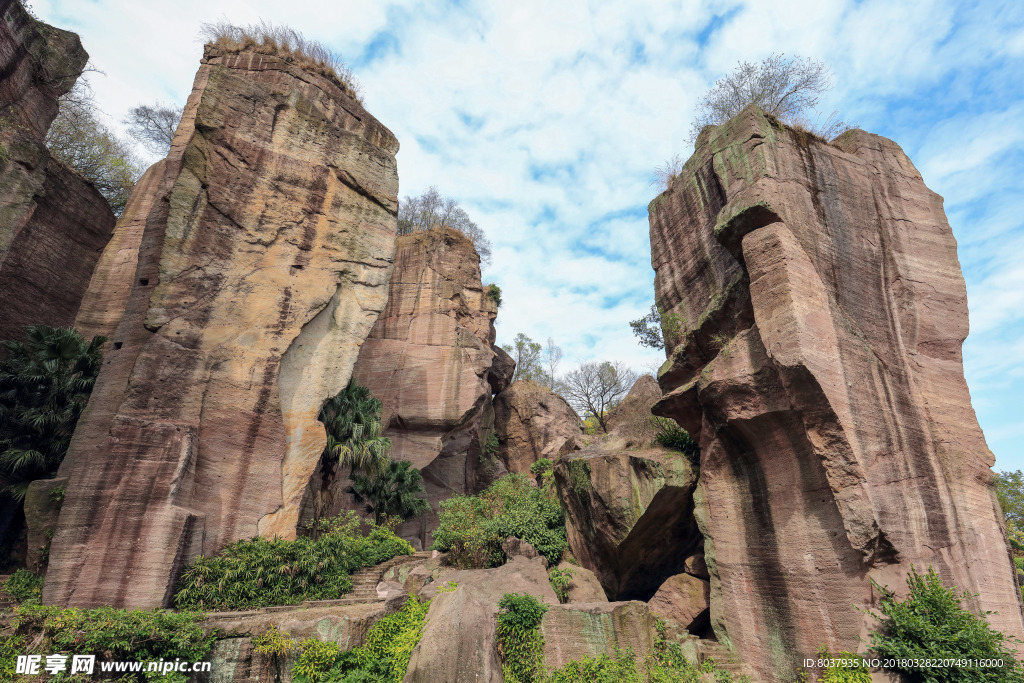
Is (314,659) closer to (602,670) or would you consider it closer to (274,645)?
(274,645)

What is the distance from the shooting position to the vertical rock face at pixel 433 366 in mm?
23234

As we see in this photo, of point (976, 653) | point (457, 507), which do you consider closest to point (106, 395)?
point (457, 507)

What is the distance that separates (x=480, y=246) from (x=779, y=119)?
25743 mm

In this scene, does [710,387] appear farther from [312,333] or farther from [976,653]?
[312,333]

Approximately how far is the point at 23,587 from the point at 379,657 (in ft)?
27.8

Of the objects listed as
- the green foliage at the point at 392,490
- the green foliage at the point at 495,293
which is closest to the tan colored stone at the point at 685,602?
the green foliage at the point at 392,490

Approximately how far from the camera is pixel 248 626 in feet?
32.1

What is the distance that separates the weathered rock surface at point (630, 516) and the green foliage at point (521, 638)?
317 centimetres

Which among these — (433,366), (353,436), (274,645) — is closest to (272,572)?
(274,645)

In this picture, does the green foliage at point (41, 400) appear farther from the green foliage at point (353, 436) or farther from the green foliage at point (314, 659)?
the green foliage at point (314, 659)

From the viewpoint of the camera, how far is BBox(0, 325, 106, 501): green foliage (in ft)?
45.5

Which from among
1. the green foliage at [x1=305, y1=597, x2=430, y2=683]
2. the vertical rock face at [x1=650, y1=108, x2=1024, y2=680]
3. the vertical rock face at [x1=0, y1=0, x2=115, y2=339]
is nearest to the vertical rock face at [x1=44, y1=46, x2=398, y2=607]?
the vertical rock face at [x1=0, y1=0, x2=115, y2=339]

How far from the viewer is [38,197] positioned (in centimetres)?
1797

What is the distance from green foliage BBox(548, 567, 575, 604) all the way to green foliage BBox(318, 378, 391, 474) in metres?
7.38
